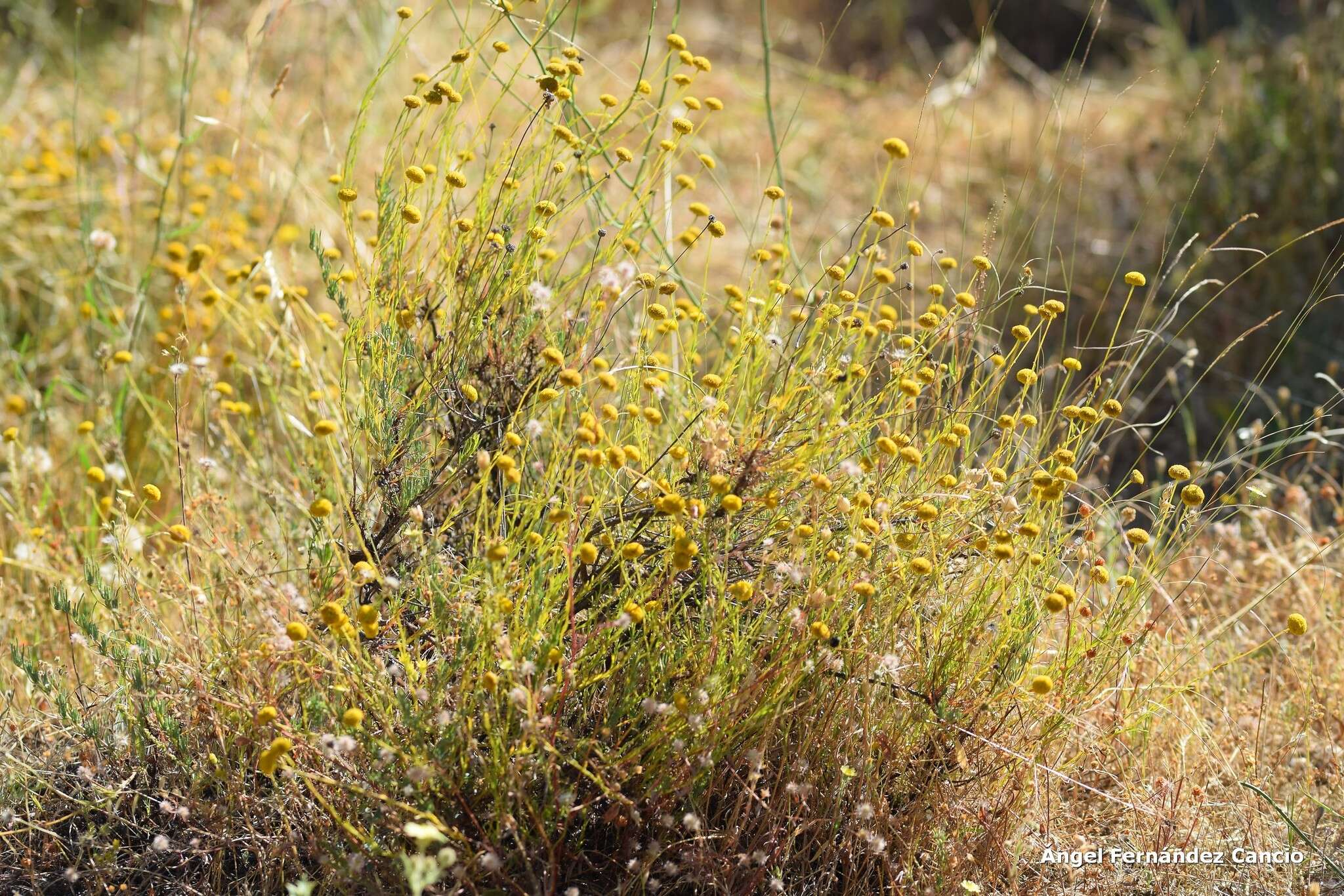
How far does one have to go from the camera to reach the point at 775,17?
717 cm

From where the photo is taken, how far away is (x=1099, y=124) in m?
2.57

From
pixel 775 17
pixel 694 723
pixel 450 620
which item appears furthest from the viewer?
pixel 775 17

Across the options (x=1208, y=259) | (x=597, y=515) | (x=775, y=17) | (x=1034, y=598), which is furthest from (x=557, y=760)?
(x=775, y=17)

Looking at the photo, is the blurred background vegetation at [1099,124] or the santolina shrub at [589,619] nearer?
the santolina shrub at [589,619]

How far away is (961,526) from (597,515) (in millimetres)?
573

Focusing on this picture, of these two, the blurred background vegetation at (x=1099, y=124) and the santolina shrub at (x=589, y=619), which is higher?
the blurred background vegetation at (x=1099, y=124)

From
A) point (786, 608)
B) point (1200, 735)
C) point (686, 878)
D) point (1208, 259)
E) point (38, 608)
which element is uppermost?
point (1208, 259)

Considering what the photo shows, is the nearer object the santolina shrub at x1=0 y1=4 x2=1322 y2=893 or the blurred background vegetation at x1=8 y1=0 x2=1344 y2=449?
the santolina shrub at x1=0 y1=4 x2=1322 y2=893

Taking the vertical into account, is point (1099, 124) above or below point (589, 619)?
above

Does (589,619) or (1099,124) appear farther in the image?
(1099,124)

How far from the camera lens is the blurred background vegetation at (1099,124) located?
368 centimetres

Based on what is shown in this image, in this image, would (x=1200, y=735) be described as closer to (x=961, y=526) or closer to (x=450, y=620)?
(x=961, y=526)

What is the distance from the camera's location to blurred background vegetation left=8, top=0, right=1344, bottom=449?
3684mm

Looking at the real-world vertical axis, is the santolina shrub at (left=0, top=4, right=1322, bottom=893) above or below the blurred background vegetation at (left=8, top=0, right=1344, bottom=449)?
below
